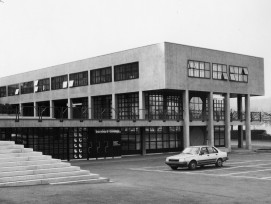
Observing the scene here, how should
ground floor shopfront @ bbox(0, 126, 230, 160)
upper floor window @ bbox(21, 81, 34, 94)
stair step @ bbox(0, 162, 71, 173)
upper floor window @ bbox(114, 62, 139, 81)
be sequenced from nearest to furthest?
stair step @ bbox(0, 162, 71, 173), ground floor shopfront @ bbox(0, 126, 230, 160), upper floor window @ bbox(114, 62, 139, 81), upper floor window @ bbox(21, 81, 34, 94)

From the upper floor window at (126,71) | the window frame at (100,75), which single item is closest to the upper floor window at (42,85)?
the window frame at (100,75)

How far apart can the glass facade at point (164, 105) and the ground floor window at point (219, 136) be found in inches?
225

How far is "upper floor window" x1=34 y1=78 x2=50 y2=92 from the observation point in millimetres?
52909

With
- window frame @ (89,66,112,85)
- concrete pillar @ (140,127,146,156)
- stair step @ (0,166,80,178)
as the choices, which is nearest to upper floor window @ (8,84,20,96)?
window frame @ (89,66,112,85)

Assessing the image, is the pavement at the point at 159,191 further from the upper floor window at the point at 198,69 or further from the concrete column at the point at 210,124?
the concrete column at the point at 210,124

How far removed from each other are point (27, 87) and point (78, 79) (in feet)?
39.8

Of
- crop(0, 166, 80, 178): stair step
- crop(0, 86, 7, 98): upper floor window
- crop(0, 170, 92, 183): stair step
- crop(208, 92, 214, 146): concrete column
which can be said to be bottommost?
crop(0, 170, 92, 183): stair step

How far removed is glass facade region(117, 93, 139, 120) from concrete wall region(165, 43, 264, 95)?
5.32 metres

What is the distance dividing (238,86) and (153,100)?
10.1 meters

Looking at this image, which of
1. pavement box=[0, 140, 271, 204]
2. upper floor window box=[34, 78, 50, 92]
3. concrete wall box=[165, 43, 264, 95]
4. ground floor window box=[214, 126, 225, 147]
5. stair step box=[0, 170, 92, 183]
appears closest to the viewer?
pavement box=[0, 140, 271, 204]

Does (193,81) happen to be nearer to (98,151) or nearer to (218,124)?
(218,124)

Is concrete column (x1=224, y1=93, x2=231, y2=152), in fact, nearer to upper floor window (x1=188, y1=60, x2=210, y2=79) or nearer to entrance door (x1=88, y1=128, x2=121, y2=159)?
upper floor window (x1=188, y1=60, x2=210, y2=79)

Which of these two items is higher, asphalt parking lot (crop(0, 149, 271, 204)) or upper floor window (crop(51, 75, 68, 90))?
upper floor window (crop(51, 75, 68, 90))

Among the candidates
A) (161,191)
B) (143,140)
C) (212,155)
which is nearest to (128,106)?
(143,140)
